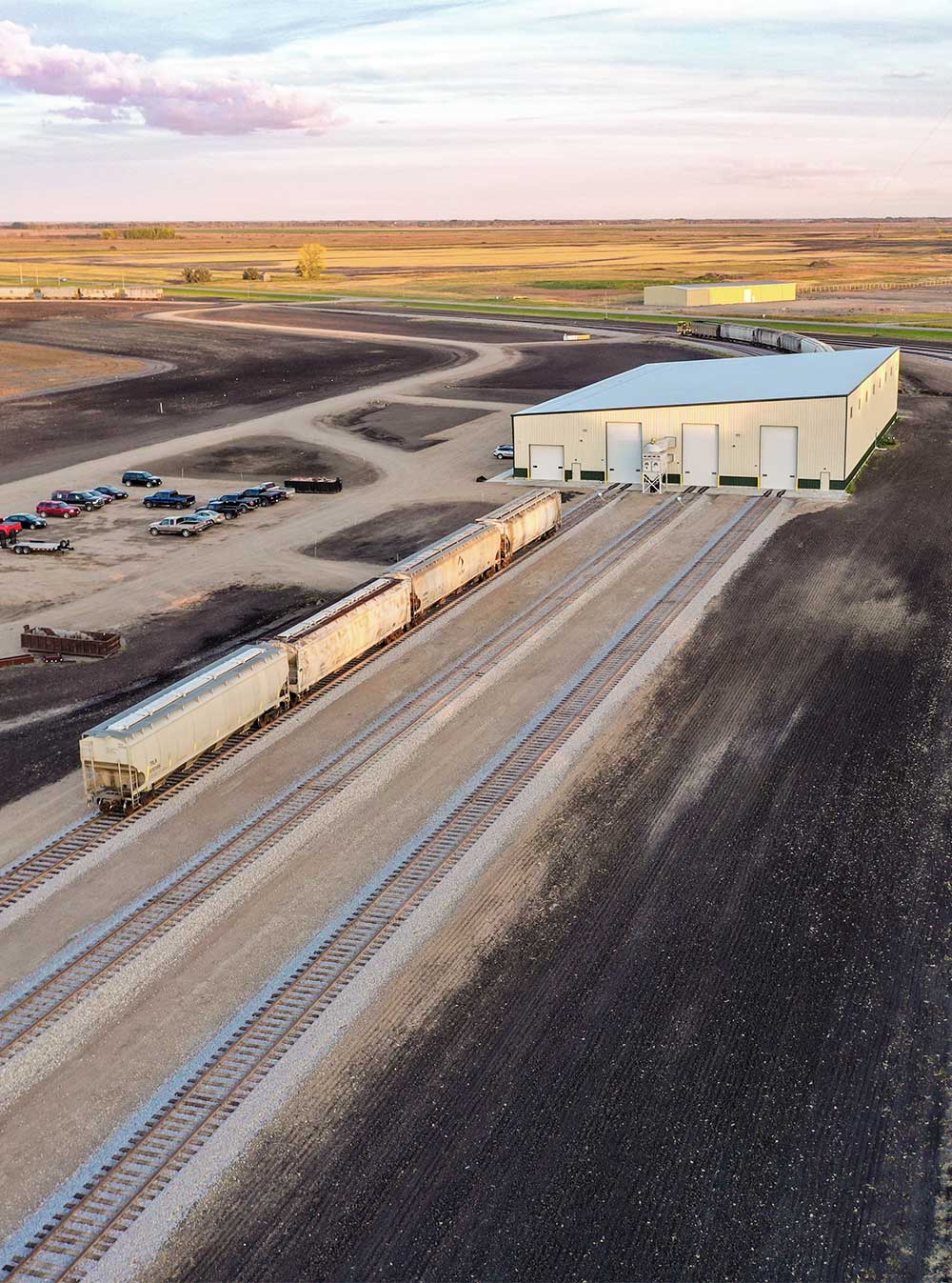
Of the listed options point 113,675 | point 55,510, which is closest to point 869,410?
point 55,510

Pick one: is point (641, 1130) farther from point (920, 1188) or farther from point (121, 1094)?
point (121, 1094)

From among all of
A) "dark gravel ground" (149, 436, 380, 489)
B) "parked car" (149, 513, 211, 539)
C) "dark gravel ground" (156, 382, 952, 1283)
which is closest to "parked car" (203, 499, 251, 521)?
"parked car" (149, 513, 211, 539)

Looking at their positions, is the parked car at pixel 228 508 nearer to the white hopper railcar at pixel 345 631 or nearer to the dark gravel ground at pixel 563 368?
the white hopper railcar at pixel 345 631

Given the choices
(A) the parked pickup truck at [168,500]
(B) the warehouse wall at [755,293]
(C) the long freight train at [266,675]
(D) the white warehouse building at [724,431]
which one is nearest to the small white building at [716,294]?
(B) the warehouse wall at [755,293]

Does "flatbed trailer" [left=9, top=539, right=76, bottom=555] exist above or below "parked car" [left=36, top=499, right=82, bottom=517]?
below

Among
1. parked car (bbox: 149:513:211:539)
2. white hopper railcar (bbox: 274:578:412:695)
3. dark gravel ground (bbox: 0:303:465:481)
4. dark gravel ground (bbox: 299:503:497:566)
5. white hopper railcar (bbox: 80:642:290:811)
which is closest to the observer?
white hopper railcar (bbox: 80:642:290:811)

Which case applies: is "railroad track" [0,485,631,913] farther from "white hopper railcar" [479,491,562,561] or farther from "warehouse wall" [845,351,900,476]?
"warehouse wall" [845,351,900,476]

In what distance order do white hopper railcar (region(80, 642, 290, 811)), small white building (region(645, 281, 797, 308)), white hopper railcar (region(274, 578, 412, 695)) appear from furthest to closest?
small white building (region(645, 281, 797, 308)) < white hopper railcar (region(274, 578, 412, 695)) < white hopper railcar (region(80, 642, 290, 811))

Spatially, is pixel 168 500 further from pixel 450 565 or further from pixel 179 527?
pixel 450 565
